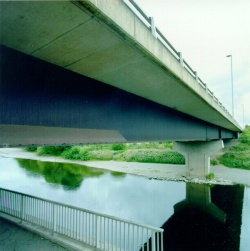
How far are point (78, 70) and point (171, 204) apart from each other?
1318 centimetres

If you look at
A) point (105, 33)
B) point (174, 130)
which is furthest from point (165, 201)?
point (105, 33)

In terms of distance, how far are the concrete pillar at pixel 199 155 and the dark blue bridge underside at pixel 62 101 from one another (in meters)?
15.7

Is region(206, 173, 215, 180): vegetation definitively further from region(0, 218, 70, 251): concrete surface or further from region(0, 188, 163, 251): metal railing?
region(0, 218, 70, 251): concrete surface

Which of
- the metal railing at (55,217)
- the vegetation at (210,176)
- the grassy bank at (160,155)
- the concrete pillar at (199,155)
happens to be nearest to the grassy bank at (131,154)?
the grassy bank at (160,155)

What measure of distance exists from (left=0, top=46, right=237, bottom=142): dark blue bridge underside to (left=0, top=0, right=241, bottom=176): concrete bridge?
19mm

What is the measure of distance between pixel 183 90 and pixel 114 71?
3.36m

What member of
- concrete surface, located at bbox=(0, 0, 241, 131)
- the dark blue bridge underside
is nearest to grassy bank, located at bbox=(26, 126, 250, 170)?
the dark blue bridge underside

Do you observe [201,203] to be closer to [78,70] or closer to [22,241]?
[22,241]

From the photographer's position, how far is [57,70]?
526 cm

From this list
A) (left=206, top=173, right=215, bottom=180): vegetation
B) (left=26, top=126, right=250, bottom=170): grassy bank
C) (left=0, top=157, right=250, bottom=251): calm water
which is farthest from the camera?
(left=26, top=126, right=250, bottom=170): grassy bank

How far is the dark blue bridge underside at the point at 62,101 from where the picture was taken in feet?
14.4

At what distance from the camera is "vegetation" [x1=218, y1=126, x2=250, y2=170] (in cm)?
2876

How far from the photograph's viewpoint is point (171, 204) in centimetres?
1585

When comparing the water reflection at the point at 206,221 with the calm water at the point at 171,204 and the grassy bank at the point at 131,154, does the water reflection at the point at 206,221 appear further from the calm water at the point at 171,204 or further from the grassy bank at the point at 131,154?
the grassy bank at the point at 131,154
